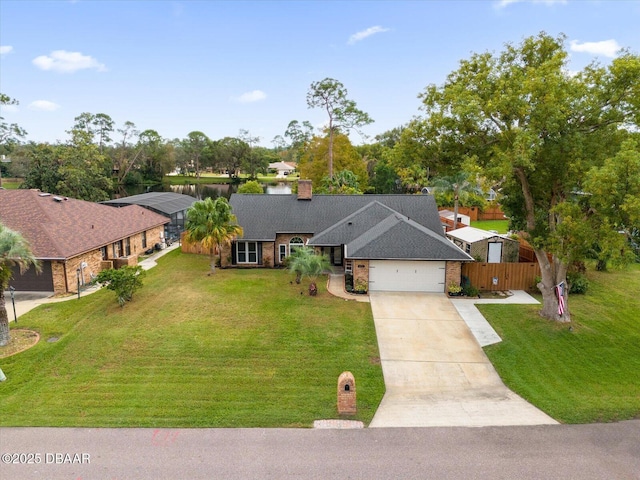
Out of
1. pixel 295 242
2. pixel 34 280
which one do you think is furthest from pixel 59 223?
pixel 295 242

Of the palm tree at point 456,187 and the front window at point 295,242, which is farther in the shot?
the palm tree at point 456,187

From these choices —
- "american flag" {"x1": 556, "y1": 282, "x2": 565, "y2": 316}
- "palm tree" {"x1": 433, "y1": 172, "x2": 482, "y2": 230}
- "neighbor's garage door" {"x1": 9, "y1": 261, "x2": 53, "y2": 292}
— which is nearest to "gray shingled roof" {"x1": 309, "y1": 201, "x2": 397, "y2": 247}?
"palm tree" {"x1": 433, "y1": 172, "x2": 482, "y2": 230}

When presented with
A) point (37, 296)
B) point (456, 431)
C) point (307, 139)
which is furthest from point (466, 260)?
point (307, 139)

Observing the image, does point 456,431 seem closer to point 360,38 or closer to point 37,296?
point 37,296

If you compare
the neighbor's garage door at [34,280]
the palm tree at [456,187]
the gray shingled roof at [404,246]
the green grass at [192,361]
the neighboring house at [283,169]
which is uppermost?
the neighboring house at [283,169]

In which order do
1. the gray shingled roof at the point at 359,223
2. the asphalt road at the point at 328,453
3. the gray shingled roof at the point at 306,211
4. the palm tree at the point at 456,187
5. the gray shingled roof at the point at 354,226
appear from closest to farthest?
1. the asphalt road at the point at 328,453
2. the gray shingled roof at the point at 359,223
3. the gray shingled roof at the point at 354,226
4. the gray shingled roof at the point at 306,211
5. the palm tree at the point at 456,187

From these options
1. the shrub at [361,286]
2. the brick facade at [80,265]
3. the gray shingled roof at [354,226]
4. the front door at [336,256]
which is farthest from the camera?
the front door at [336,256]

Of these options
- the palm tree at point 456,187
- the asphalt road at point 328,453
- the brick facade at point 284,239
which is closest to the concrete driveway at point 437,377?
the asphalt road at point 328,453

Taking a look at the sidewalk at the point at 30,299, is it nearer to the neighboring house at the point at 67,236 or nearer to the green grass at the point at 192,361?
the neighboring house at the point at 67,236
